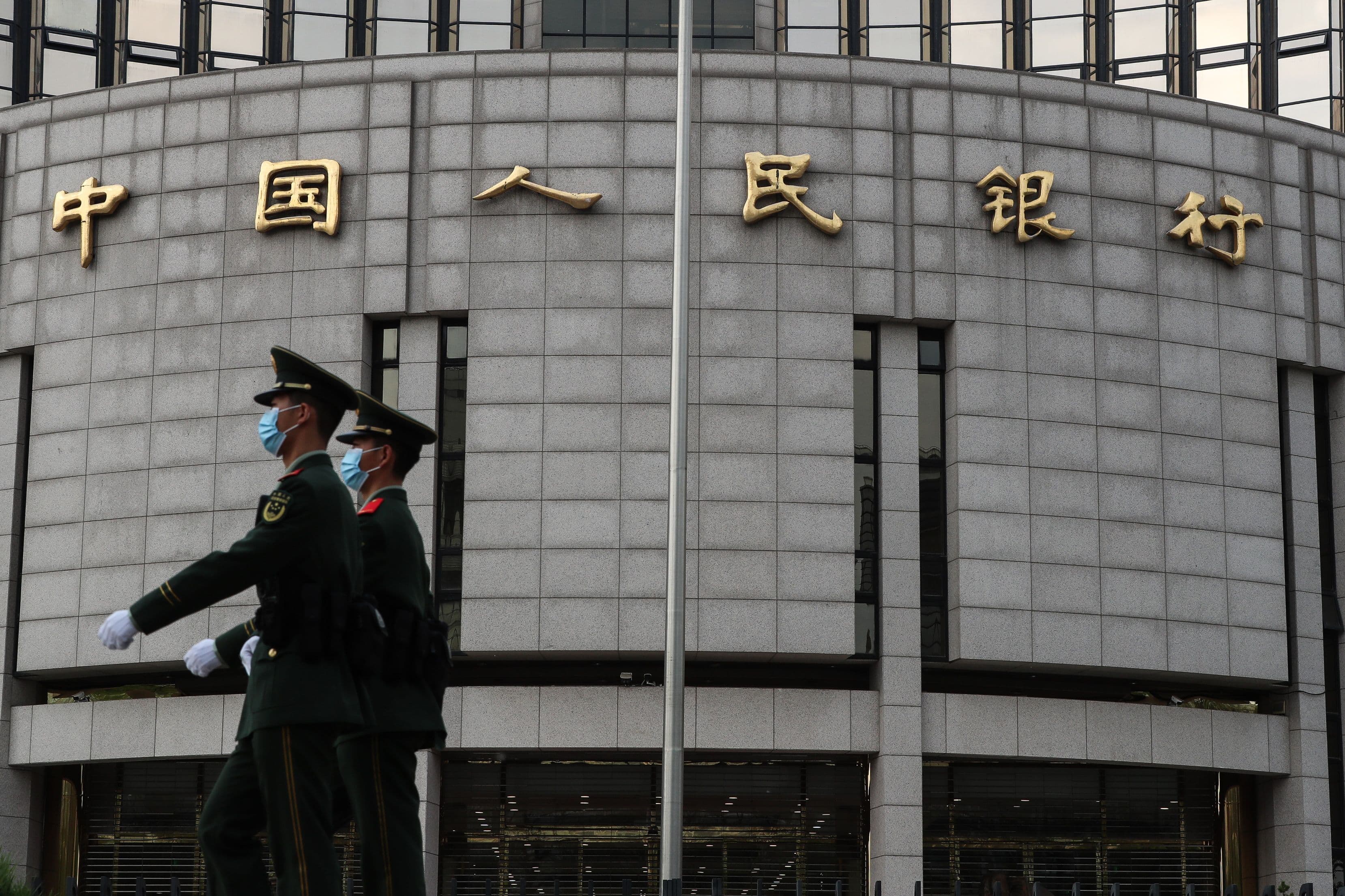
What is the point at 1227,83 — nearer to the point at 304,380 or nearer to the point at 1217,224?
the point at 1217,224

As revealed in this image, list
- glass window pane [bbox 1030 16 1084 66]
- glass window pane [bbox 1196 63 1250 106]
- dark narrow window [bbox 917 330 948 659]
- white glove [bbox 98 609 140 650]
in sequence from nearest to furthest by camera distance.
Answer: white glove [bbox 98 609 140 650]
dark narrow window [bbox 917 330 948 659]
glass window pane [bbox 1030 16 1084 66]
glass window pane [bbox 1196 63 1250 106]

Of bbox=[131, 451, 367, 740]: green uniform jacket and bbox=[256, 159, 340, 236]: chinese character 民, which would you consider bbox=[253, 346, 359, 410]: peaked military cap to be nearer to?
bbox=[131, 451, 367, 740]: green uniform jacket

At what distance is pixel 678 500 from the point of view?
19.8 metres

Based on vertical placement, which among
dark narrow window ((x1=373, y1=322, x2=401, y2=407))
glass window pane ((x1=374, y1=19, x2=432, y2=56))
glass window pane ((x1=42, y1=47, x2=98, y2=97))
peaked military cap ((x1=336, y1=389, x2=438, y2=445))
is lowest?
peaked military cap ((x1=336, y1=389, x2=438, y2=445))

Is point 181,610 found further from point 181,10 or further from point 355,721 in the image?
point 181,10

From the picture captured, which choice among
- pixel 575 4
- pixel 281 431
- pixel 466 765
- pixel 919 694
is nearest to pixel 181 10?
pixel 575 4

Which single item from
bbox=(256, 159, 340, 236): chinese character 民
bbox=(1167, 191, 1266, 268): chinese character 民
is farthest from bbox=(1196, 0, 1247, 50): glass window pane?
bbox=(256, 159, 340, 236): chinese character 民

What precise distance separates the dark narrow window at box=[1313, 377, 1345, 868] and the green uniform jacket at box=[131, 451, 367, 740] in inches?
846

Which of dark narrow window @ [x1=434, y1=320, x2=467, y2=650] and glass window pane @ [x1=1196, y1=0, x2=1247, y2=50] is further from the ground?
glass window pane @ [x1=1196, y1=0, x2=1247, y2=50]

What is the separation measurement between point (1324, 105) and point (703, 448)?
48.9 ft

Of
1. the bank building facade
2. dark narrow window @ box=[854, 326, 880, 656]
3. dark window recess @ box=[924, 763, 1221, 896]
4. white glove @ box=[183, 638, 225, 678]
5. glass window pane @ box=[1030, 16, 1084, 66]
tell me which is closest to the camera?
white glove @ box=[183, 638, 225, 678]

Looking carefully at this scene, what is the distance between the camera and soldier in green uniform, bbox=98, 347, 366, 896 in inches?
281

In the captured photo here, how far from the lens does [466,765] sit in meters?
25.3

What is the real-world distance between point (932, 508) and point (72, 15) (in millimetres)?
18126
